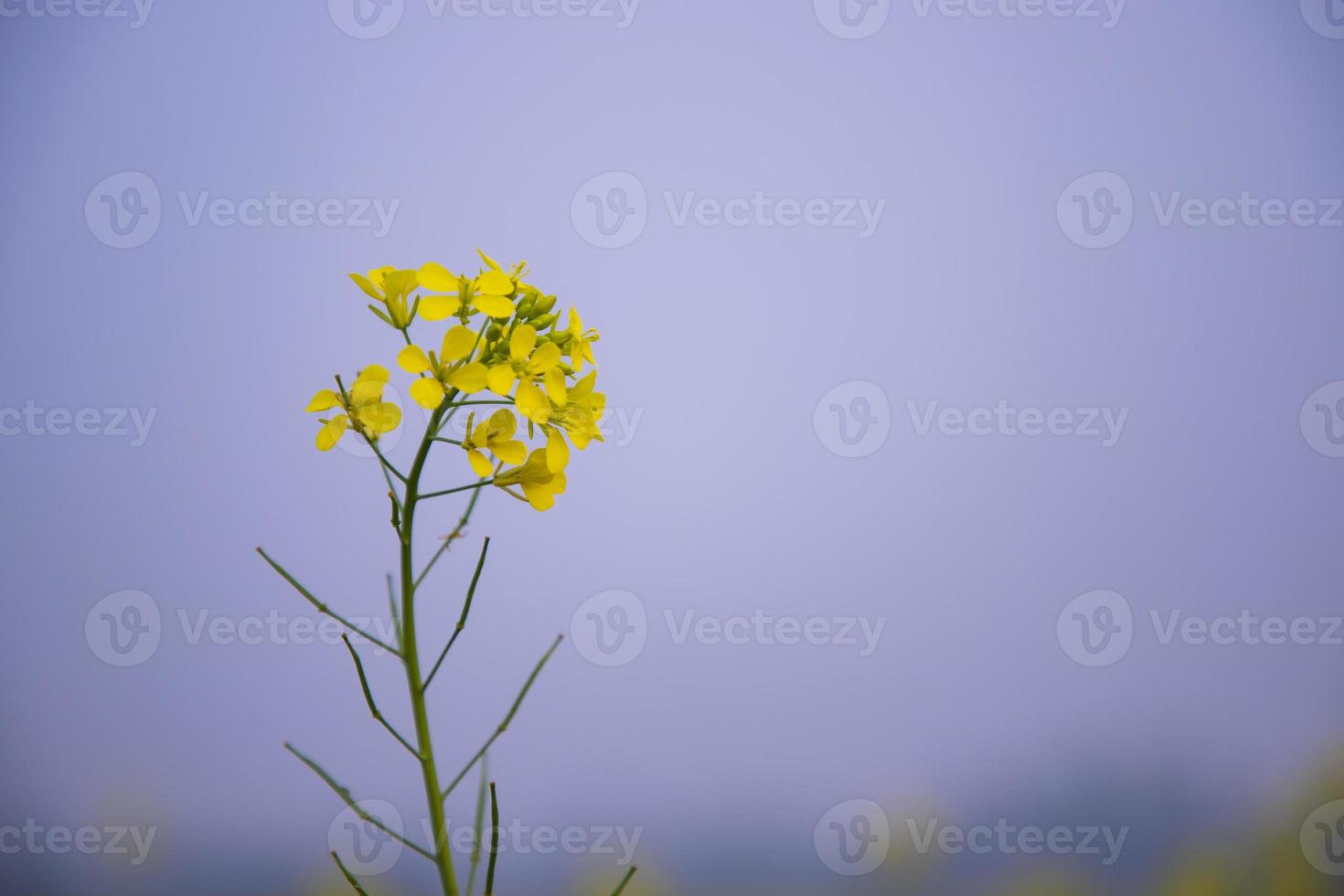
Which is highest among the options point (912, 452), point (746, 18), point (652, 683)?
point (746, 18)

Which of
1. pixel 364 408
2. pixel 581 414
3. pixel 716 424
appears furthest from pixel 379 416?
pixel 716 424

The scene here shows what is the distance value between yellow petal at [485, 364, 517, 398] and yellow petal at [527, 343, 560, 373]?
2 centimetres

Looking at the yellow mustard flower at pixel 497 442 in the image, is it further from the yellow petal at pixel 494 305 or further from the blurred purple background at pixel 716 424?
the blurred purple background at pixel 716 424

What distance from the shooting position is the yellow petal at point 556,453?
1.66 ft

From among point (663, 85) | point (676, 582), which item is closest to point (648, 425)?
point (676, 582)

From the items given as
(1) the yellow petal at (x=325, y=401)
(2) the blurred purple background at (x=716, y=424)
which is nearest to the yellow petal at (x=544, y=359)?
(1) the yellow petal at (x=325, y=401)

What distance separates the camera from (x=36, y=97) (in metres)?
1.44

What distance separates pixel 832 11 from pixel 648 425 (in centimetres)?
81

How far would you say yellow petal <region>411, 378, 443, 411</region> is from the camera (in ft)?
1.57

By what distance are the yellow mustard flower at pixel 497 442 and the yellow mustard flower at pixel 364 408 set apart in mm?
46

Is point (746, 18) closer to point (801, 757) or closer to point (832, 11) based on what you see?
point (832, 11)

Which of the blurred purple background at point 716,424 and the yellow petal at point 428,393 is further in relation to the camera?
the blurred purple background at point 716,424

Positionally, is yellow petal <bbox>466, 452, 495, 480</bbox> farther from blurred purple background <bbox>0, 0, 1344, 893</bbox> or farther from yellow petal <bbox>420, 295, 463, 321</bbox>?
blurred purple background <bbox>0, 0, 1344, 893</bbox>

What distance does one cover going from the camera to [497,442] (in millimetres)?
501
